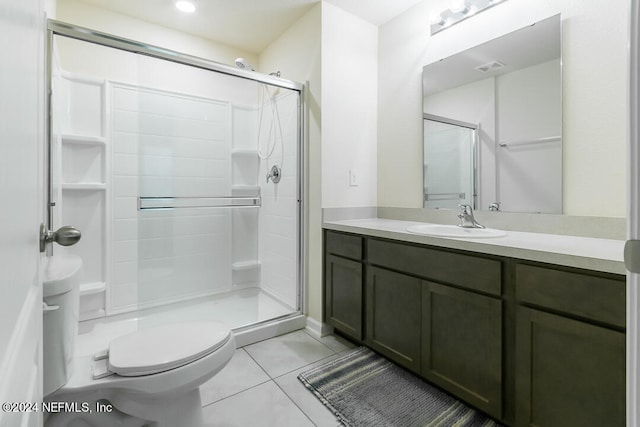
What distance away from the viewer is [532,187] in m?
1.74

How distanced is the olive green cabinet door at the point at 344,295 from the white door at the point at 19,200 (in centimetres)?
166

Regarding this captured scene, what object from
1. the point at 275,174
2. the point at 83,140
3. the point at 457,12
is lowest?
the point at 275,174

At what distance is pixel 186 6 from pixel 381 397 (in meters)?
2.88

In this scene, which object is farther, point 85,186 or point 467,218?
point 85,186

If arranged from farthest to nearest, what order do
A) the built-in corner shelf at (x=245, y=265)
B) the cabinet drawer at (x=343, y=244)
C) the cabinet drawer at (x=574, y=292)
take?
the built-in corner shelf at (x=245, y=265) < the cabinet drawer at (x=343, y=244) < the cabinet drawer at (x=574, y=292)

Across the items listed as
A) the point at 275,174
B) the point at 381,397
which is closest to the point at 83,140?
the point at 275,174

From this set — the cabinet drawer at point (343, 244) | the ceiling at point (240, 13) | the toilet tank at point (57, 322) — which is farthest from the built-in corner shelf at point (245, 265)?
the ceiling at point (240, 13)

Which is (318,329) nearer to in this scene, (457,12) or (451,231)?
(451,231)

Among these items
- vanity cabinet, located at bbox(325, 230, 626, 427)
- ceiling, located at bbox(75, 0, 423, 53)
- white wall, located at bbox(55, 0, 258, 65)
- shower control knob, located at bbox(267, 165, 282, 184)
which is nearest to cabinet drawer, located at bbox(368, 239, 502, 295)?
vanity cabinet, located at bbox(325, 230, 626, 427)

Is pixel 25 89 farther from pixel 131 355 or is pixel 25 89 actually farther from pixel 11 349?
pixel 131 355

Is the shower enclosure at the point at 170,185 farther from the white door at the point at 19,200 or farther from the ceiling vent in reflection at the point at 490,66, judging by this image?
the white door at the point at 19,200

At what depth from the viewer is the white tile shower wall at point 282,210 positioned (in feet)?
8.37

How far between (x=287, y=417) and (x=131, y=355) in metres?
0.74

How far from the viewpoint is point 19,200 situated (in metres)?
0.46
